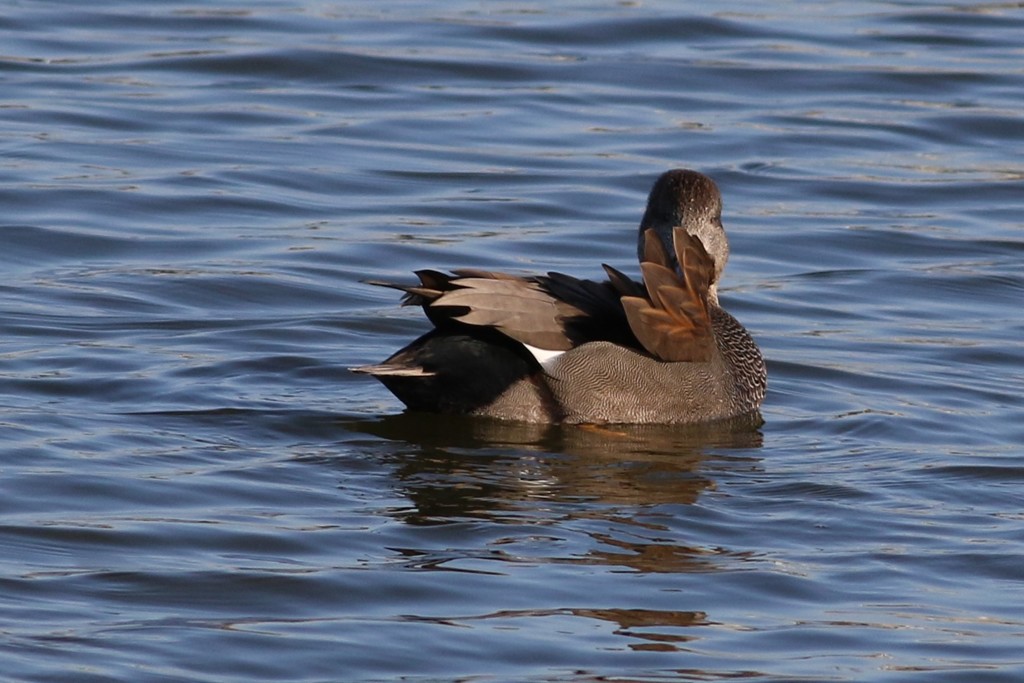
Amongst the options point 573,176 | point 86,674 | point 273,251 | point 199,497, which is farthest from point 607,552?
point 573,176

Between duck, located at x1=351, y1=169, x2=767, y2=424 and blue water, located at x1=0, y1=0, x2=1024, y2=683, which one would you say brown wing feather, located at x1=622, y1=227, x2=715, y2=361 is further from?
blue water, located at x1=0, y1=0, x2=1024, y2=683

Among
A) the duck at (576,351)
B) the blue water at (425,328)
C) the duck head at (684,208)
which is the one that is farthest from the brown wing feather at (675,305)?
the duck head at (684,208)

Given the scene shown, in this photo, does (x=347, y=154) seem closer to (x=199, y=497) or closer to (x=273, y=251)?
(x=273, y=251)

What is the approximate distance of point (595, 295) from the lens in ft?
26.8

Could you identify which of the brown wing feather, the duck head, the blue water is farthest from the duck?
the duck head

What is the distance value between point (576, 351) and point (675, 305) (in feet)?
1.71

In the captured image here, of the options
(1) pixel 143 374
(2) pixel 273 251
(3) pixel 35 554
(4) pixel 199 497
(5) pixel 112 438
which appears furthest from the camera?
(2) pixel 273 251

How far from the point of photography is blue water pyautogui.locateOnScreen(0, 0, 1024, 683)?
5887mm

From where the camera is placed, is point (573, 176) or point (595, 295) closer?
point (595, 295)

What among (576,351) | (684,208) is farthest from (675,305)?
(684,208)

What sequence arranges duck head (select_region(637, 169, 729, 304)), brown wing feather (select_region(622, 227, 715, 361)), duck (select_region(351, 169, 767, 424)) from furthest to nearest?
duck head (select_region(637, 169, 729, 304))
brown wing feather (select_region(622, 227, 715, 361))
duck (select_region(351, 169, 767, 424))

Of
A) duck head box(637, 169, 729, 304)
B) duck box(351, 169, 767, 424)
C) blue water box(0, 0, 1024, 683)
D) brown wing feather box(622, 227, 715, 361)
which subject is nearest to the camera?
blue water box(0, 0, 1024, 683)

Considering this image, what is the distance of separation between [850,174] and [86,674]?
9292 millimetres

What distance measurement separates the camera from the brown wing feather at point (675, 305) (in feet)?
26.8
